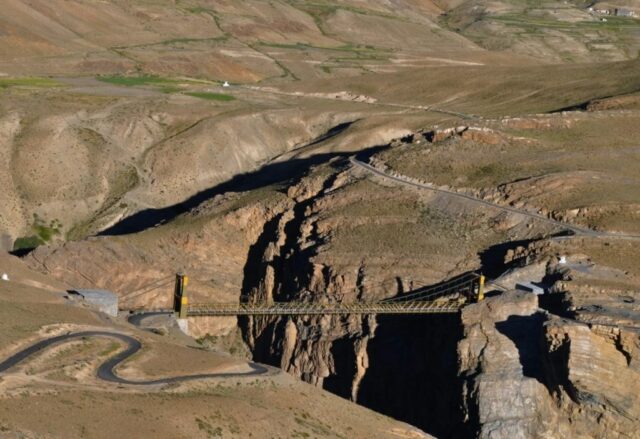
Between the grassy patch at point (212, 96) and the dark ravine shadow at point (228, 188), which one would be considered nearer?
the dark ravine shadow at point (228, 188)

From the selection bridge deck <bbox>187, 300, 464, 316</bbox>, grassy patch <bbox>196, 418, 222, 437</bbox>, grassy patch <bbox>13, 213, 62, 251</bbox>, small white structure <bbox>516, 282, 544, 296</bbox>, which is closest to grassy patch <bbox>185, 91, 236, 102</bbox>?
grassy patch <bbox>13, 213, 62, 251</bbox>

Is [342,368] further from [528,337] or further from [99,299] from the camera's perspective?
[99,299]

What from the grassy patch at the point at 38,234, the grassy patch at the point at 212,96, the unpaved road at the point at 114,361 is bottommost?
the grassy patch at the point at 38,234

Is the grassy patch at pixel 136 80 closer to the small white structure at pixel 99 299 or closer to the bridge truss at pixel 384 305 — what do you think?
the bridge truss at pixel 384 305

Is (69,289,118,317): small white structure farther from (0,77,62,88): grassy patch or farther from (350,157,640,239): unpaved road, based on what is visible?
(0,77,62,88): grassy patch

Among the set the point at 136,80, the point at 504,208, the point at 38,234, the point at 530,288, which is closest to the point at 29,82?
the point at 136,80

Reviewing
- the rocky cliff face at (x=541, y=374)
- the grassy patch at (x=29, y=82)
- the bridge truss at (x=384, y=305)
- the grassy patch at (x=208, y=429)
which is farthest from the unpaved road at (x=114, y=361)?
Answer: the grassy patch at (x=29, y=82)

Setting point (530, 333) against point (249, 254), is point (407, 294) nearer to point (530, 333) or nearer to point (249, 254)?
point (530, 333)
